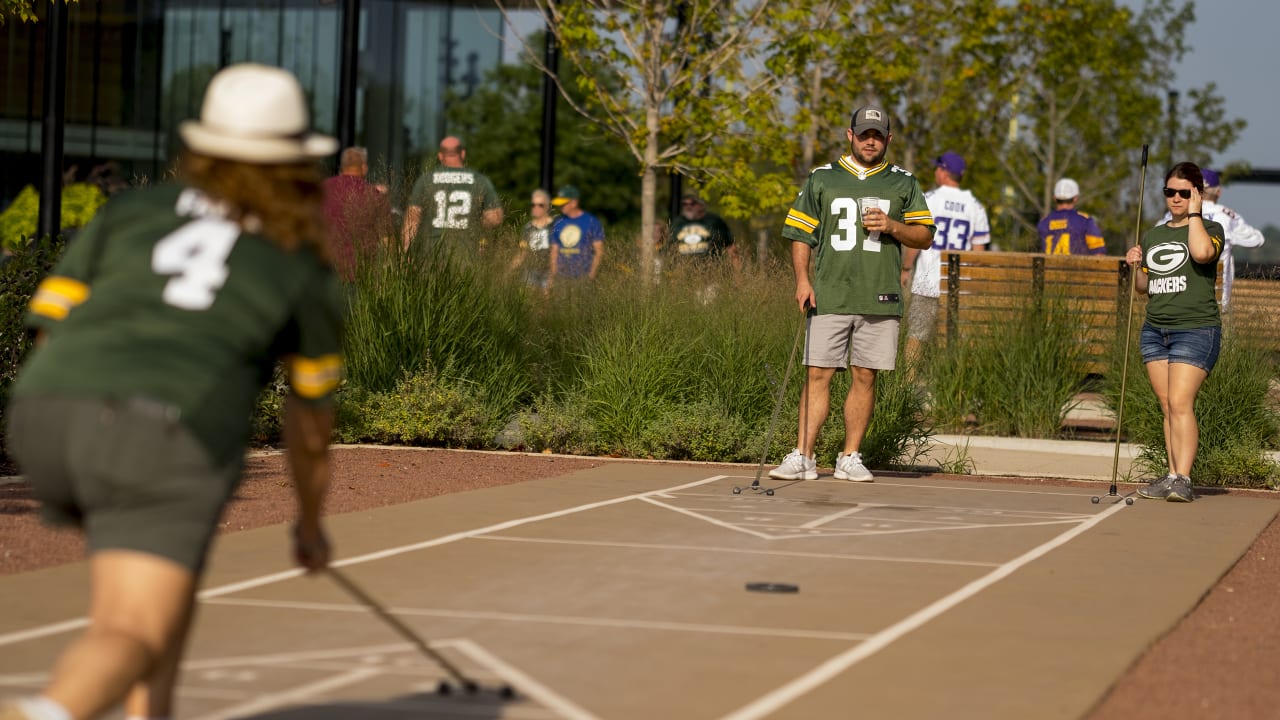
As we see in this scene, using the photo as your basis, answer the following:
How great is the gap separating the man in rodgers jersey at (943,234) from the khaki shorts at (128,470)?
1220cm

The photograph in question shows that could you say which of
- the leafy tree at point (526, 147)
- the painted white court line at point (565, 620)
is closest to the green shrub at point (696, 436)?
the painted white court line at point (565, 620)

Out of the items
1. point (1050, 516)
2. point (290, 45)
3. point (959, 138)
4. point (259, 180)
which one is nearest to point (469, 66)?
point (290, 45)

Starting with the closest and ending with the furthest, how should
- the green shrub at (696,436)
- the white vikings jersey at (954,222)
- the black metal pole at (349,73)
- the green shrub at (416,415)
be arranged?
the green shrub at (696,436)
the green shrub at (416,415)
the white vikings jersey at (954,222)
the black metal pole at (349,73)

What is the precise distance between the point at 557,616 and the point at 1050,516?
14.2 feet

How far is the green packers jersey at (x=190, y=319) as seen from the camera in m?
3.89

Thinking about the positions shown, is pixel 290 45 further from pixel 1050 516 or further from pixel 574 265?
pixel 1050 516

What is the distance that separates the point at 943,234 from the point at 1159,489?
19.4ft

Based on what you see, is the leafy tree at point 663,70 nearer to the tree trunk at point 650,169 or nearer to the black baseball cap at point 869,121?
the tree trunk at point 650,169

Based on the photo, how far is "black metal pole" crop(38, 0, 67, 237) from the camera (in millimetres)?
15078

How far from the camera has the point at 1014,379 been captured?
14508 mm

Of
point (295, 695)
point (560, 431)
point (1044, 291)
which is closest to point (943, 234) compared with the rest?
point (1044, 291)

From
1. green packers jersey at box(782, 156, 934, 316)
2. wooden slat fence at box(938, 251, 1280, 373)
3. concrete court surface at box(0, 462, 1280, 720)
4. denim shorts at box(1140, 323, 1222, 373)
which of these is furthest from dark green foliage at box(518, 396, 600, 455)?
denim shorts at box(1140, 323, 1222, 373)

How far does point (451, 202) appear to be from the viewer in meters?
14.3

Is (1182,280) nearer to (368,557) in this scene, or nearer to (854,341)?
(854,341)
